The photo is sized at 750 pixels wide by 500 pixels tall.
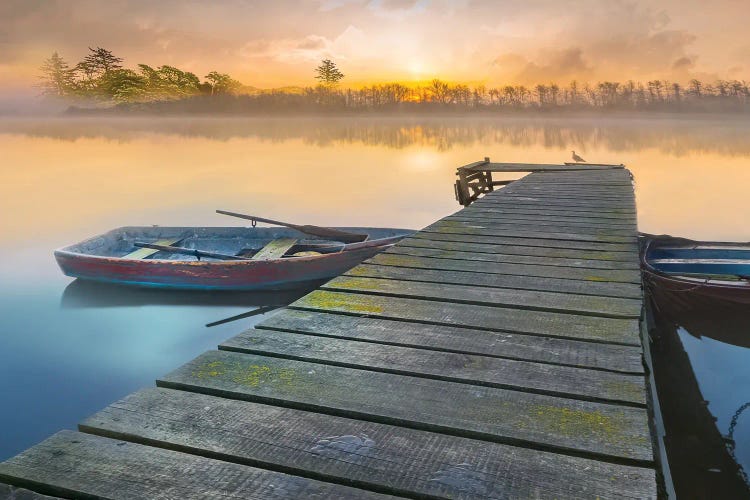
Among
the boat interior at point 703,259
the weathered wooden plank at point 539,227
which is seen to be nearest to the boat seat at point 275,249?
the weathered wooden plank at point 539,227

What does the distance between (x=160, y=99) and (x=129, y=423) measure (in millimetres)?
124868

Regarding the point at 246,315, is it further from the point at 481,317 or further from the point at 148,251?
the point at 481,317

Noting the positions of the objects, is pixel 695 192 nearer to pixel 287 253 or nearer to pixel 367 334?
pixel 287 253

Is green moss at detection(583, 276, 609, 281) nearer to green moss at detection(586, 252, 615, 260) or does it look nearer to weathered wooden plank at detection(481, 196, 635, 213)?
green moss at detection(586, 252, 615, 260)

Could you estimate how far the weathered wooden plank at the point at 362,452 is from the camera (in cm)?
157

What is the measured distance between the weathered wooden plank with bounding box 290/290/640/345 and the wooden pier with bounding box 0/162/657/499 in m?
0.01

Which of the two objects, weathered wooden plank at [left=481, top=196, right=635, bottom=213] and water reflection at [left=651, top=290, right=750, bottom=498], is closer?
water reflection at [left=651, top=290, right=750, bottom=498]

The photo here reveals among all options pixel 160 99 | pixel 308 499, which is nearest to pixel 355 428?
pixel 308 499

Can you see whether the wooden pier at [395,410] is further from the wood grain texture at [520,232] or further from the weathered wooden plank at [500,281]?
the wood grain texture at [520,232]

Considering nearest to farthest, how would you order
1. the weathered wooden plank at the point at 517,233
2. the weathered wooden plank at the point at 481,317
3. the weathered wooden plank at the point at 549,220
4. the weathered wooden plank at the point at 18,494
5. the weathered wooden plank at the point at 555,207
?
the weathered wooden plank at the point at 18,494
the weathered wooden plank at the point at 481,317
the weathered wooden plank at the point at 517,233
the weathered wooden plank at the point at 549,220
the weathered wooden plank at the point at 555,207

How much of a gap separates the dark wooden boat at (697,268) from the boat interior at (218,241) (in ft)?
15.0

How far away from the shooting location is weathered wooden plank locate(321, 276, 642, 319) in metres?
3.13

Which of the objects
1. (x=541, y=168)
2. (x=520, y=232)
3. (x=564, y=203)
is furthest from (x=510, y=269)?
(x=541, y=168)

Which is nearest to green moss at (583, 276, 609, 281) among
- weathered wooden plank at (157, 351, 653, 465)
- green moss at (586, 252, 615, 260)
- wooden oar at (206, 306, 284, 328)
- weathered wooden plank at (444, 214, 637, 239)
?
green moss at (586, 252, 615, 260)
